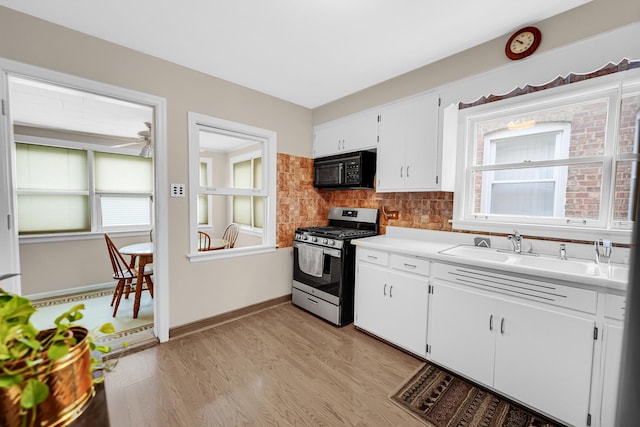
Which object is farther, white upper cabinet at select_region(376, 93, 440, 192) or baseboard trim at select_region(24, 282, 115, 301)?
baseboard trim at select_region(24, 282, 115, 301)

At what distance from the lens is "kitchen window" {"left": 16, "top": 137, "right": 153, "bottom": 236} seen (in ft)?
11.5

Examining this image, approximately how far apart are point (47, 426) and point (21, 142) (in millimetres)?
4529

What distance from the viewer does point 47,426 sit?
55cm

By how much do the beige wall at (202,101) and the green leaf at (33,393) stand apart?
209cm

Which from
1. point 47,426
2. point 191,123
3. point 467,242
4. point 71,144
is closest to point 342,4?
point 191,123

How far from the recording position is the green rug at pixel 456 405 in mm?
1627

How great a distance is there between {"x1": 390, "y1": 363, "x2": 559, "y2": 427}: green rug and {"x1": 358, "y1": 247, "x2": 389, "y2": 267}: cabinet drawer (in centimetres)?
89

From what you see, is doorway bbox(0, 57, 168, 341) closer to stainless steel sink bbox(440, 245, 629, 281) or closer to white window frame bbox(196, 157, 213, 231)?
white window frame bbox(196, 157, 213, 231)

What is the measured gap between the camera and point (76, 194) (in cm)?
378

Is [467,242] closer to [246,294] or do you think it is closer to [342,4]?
[342,4]

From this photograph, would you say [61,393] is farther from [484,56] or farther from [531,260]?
[484,56]

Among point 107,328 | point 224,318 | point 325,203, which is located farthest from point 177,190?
point 107,328

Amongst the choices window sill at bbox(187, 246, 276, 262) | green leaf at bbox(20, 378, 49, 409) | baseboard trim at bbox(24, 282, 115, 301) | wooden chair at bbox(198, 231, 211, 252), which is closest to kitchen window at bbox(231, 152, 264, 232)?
wooden chair at bbox(198, 231, 211, 252)

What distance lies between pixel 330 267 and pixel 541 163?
76.5 inches
